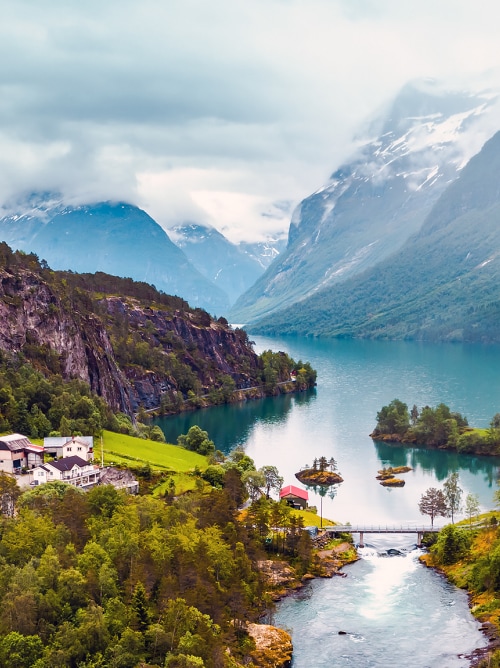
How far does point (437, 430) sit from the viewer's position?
152m

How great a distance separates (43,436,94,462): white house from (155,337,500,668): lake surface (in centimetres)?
3397

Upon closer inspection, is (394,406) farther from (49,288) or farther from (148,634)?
(148,634)

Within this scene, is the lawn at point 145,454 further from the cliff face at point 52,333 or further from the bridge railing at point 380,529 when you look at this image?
the cliff face at point 52,333

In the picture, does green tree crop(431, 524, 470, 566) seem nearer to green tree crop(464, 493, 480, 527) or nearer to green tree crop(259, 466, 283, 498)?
green tree crop(464, 493, 480, 527)

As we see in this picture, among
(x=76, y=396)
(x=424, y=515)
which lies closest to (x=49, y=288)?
(x=76, y=396)

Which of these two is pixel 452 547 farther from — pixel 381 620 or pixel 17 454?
pixel 17 454

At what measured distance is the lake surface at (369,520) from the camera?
6625 cm

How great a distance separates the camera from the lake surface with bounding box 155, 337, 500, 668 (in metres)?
66.2

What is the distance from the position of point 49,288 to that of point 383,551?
107 meters

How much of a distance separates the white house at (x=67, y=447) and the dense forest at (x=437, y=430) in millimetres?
72526

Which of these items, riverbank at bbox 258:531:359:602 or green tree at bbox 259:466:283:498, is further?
green tree at bbox 259:466:283:498

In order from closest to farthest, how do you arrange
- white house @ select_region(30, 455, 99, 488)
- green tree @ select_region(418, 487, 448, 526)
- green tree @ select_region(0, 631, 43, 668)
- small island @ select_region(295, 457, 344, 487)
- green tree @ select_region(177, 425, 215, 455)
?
1. green tree @ select_region(0, 631, 43, 668)
2. white house @ select_region(30, 455, 99, 488)
3. green tree @ select_region(418, 487, 448, 526)
4. small island @ select_region(295, 457, 344, 487)
5. green tree @ select_region(177, 425, 215, 455)

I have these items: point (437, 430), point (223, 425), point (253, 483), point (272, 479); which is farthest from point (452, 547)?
point (223, 425)

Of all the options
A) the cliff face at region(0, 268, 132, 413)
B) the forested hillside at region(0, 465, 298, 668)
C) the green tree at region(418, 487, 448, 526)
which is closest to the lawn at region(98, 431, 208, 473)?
the forested hillside at region(0, 465, 298, 668)
